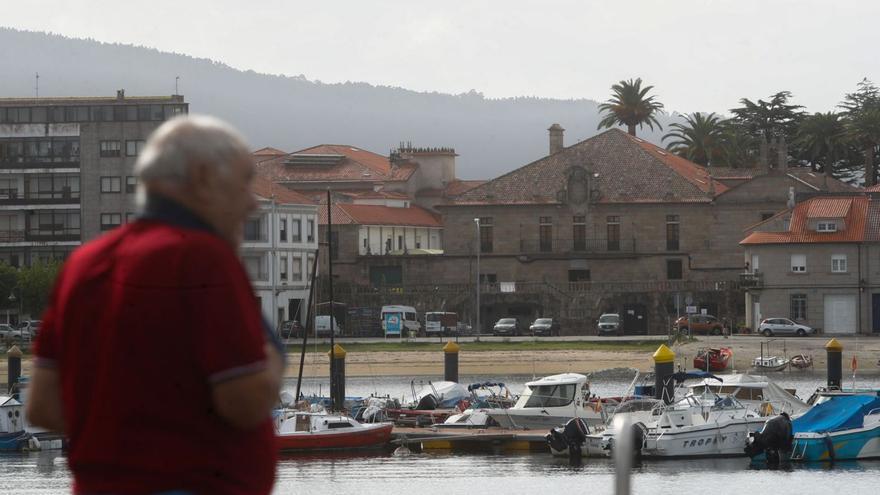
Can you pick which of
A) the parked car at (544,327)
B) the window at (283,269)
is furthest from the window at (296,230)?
the parked car at (544,327)

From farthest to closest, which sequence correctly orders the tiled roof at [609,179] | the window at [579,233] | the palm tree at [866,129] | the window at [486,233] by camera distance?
the palm tree at [866,129] → the window at [486,233] → the window at [579,233] → the tiled roof at [609,179]

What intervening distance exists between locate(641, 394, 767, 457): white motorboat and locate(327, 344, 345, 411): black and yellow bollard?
11.6 m

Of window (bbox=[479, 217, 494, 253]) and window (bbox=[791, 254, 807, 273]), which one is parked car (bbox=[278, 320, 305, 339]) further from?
window (bbox=[791, 254, 807, 273])

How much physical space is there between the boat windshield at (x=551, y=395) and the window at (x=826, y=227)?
42042 millimetres

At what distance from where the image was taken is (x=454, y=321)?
96.4m

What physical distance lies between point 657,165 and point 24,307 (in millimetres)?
38716

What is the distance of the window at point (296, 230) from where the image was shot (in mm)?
95438

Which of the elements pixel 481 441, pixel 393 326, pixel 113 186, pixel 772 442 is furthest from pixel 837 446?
pixel 113 186

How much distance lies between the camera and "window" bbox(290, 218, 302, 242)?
313 ft

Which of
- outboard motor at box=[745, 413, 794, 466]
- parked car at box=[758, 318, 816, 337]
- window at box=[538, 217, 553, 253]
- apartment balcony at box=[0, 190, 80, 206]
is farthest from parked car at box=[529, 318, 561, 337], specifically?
outboard motor at box=[745, 413, 794, 466]

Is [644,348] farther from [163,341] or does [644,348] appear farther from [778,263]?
[163,341]

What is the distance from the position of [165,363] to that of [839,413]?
3935 centimetres

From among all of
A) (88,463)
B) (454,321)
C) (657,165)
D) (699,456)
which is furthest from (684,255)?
(88,463)

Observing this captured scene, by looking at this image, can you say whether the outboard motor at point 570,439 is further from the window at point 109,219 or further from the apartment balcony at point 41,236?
the apartment balcony at point 41,236
